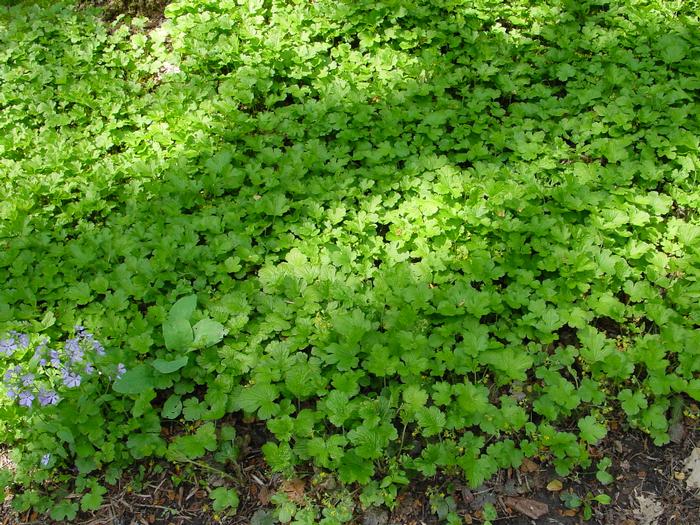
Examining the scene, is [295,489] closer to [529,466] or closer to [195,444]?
[195,444]

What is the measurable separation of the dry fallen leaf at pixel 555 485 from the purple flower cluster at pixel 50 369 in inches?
88.3

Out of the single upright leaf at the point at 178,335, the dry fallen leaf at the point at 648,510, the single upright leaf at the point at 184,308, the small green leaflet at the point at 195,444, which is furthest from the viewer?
the single upright leaf at the point at 184,308

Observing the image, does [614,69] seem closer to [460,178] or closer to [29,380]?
[460,178]

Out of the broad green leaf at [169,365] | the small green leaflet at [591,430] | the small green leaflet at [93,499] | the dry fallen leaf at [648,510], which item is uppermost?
the broad green leaf at [169,365]

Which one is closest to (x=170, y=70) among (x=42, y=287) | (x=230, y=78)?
(x=230, y=78)

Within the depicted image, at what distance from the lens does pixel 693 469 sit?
9.64 ft

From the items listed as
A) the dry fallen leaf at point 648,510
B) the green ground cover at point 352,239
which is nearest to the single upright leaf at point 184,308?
the green ground cover at point 352,239

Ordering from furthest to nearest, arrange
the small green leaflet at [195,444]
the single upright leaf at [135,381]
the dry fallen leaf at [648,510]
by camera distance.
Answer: the single upright leaf at [135,381] < the small green leaflet at [195,444] < the dry fallen leaf at [648,510]

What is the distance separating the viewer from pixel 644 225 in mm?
3707

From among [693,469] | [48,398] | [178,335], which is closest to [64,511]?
[48,398]

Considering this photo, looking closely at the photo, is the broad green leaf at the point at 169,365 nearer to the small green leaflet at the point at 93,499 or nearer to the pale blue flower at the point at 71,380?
the pale blue flower at the point at 71,380

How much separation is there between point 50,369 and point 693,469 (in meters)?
3.31

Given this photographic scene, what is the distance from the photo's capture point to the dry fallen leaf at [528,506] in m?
2.84

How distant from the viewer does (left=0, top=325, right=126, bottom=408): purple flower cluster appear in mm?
2980
